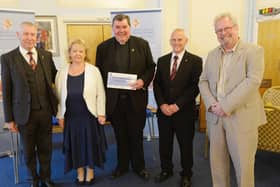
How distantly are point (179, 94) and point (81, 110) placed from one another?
963 mm

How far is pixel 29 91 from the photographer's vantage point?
2201 millimetres

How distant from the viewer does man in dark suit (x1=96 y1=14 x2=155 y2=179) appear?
2.48 m

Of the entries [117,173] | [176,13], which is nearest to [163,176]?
[117,173]

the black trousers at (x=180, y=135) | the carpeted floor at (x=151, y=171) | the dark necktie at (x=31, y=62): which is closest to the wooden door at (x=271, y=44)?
the carpeted floor at (x=151, y=171)

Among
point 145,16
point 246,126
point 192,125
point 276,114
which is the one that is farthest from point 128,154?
point 145,16

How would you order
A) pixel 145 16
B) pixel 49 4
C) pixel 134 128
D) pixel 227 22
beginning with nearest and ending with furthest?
pixel 227 22, pixel 134 128, pixel 145 16, pixel 49 4

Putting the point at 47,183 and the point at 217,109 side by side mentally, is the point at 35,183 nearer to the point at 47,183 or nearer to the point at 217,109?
the point at 47,183

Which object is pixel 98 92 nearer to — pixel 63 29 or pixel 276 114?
pixel 276 114

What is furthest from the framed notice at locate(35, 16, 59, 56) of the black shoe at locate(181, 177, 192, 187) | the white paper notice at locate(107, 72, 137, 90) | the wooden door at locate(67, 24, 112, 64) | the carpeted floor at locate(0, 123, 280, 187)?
the black shoe at locate(181, 177, 192, 187)

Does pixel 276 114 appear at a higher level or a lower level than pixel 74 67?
lower

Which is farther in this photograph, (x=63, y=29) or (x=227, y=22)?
(x=63, y=29)

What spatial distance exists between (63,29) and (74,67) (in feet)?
8.92

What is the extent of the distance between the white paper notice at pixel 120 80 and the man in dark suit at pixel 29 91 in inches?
22.2

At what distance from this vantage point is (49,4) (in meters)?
4.58
